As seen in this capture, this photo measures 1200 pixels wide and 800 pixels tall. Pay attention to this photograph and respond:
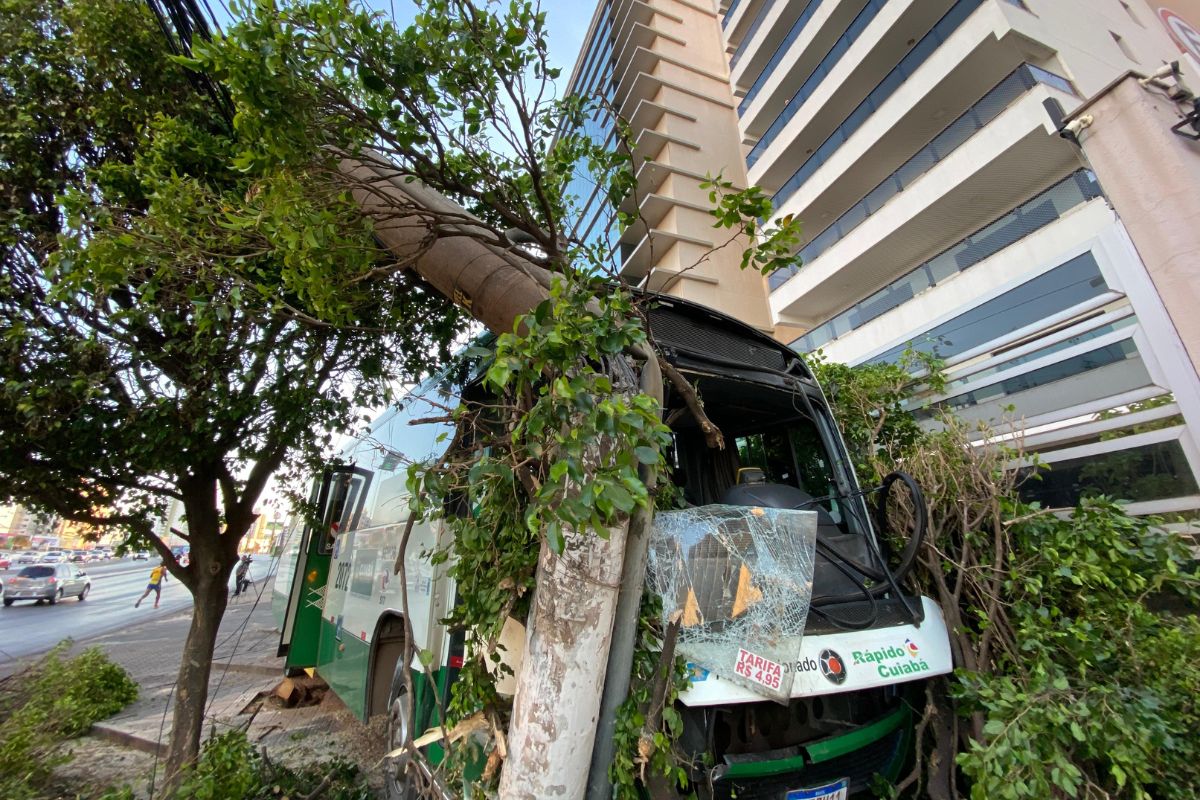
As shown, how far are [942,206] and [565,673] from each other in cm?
1601

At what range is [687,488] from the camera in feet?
12.4

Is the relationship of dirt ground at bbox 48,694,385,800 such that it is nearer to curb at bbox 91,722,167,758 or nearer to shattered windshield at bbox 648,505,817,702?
curb at bbox 91,722,167,758

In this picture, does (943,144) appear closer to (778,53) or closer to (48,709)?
(778,53)

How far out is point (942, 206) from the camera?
13.3 m

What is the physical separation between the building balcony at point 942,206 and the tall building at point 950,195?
0.18 ft

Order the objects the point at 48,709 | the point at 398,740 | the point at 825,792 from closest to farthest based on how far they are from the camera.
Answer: the point at 825,792
the point at 398,740
the point at 48,709

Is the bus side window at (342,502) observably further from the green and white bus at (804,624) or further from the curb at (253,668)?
the curb at (253,668)

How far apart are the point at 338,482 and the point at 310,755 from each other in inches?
110

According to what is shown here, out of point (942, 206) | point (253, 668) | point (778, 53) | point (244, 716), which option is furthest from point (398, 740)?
point (778, 53)

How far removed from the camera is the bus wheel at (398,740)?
2.72 meters

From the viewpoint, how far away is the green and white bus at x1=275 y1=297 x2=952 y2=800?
2.08 m

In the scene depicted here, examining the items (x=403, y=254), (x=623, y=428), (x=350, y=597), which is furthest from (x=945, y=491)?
(x=350, y=597)

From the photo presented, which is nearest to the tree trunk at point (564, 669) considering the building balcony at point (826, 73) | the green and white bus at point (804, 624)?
the green and white bus at point (804, 624)

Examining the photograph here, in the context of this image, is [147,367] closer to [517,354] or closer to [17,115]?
[17,115]
